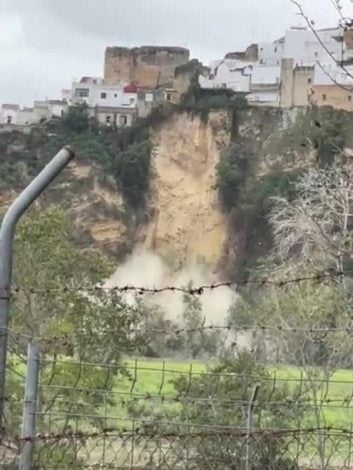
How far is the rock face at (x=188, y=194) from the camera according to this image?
4778cm

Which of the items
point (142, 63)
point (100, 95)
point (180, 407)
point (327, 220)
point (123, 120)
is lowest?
point (180, 407)

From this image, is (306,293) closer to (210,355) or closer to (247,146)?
(210,355)

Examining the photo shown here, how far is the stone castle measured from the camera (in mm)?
62750

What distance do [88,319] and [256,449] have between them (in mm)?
5998

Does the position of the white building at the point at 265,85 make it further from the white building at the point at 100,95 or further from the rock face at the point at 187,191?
the white building at the point at 100,95

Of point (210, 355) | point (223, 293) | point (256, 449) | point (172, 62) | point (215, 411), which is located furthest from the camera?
point (172, 62)

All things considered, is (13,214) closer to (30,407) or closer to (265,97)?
(30,407)

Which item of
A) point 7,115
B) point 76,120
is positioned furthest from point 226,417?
point 7,115

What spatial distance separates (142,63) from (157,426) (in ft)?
198

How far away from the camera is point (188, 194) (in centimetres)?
4850

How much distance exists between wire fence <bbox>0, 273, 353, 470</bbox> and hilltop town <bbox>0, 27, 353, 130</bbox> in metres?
36.3

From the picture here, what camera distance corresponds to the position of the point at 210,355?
47.8 ft

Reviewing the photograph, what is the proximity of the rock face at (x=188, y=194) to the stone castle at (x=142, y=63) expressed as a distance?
42.5ft

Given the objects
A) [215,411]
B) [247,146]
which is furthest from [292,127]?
[215,411]
